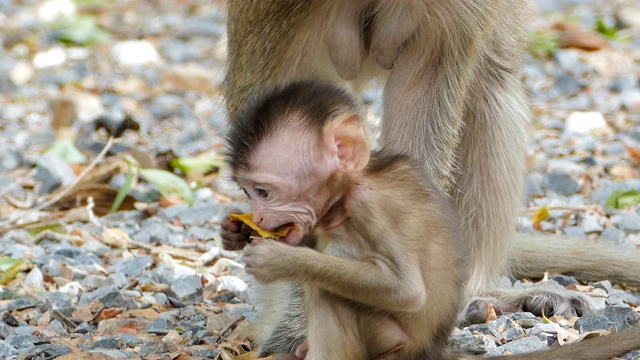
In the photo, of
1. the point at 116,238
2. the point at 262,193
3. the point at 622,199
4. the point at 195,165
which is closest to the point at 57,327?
the point at 116,238

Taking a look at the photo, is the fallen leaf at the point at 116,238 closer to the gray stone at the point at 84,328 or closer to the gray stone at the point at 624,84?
the gray stone at the point at 84,328

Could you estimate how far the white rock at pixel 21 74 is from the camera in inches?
388

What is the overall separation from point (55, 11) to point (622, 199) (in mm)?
7935

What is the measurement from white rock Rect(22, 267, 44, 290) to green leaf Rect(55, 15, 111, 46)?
21.6 ft

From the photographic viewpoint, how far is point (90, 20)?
38.6ft

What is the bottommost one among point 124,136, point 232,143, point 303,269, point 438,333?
point 124,136

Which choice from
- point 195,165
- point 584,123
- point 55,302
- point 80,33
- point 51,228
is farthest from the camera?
point 80,33

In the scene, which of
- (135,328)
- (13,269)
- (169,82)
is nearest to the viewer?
(135,328)

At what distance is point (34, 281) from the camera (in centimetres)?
501

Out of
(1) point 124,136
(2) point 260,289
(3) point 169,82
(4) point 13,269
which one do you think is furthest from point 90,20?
(2) point 260,289

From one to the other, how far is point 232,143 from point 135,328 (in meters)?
1.15

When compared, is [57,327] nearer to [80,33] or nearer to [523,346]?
[523,346]

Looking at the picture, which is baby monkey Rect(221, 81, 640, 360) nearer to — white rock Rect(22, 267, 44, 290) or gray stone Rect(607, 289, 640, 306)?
gray stone Rect(607, 289, 640, 306)

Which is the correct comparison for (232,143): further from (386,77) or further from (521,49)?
(521,49)
